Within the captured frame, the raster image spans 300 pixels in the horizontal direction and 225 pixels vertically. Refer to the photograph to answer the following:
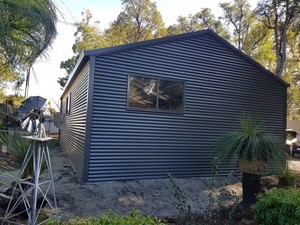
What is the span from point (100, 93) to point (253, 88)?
15.3 feet

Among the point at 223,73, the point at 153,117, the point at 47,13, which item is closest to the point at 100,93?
the point at 153,117

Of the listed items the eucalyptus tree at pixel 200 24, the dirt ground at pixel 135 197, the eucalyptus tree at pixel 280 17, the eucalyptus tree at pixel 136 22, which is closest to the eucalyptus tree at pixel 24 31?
the dirt ground at pixel 135 197

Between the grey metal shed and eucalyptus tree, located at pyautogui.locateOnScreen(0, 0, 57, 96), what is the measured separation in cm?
425

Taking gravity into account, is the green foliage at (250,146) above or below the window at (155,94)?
below

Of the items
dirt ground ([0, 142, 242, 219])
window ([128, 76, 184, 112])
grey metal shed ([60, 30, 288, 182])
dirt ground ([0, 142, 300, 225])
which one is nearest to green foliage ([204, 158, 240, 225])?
dirt ground ([0, 142, 300, 225])

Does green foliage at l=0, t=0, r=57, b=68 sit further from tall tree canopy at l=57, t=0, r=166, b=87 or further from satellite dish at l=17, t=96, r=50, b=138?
tall tree canopy at l=57, t=0, r=166, b=87

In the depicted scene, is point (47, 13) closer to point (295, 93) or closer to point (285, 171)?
point (285, 171)

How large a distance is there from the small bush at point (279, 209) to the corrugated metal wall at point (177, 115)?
10.2 feet

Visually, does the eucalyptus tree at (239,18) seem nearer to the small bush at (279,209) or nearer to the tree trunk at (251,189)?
the tree trunk at (251,189)

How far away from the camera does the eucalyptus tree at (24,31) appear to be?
134 centimetres

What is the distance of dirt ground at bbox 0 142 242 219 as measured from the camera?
4684 millimetres

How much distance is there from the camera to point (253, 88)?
7.94 m

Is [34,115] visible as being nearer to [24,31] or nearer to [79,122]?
[24,31]

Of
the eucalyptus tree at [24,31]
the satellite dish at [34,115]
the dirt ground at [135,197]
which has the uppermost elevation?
the eucalyptus tree at [24,31]
